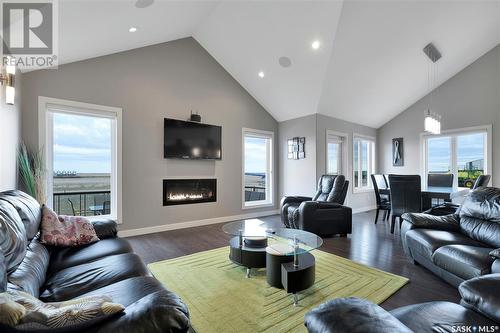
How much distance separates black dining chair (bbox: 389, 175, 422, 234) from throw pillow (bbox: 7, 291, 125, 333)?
4.61 metres

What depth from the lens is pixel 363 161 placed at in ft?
23.5

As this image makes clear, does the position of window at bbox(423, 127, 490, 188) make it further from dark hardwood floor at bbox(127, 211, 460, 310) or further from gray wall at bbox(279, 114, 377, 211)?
dark hardwood floor at bbox(127, 211, 460, 310)

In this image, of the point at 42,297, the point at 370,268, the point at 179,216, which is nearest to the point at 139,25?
the point at 179,216

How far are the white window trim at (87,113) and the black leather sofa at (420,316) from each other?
308 cm

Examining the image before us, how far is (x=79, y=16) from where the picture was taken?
281 centimetres

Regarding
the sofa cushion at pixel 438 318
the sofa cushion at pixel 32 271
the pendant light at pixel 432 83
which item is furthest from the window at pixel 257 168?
the sofa cushion at pixel 438 318

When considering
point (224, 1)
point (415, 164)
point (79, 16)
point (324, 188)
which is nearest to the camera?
point (79, 16)

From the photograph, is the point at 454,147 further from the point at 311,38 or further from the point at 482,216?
the point at 311,38

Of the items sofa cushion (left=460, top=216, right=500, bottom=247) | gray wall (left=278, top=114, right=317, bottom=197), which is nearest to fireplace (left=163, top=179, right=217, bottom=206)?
gray wall (left=278, top=114, right=317, bottom=197)

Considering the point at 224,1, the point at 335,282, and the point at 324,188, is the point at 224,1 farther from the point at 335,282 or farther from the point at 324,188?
the point at 335,282

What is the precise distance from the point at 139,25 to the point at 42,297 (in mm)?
3636

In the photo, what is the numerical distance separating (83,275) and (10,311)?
3.42 feet

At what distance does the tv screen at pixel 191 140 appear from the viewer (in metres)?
4.82
